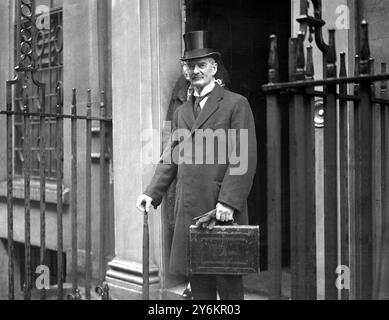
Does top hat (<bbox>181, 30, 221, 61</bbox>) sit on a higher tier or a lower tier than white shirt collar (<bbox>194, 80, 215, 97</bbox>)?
higher

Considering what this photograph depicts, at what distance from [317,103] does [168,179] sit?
1.25 meters

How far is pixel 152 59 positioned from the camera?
18.7 ft

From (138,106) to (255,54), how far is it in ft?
5.61

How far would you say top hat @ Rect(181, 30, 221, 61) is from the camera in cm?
422

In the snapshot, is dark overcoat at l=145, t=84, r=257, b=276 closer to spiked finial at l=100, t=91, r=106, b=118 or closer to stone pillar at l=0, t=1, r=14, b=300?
spiked finial at l=100, t=91, r=106, b=118

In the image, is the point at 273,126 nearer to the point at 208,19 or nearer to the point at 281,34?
the point at 208,19

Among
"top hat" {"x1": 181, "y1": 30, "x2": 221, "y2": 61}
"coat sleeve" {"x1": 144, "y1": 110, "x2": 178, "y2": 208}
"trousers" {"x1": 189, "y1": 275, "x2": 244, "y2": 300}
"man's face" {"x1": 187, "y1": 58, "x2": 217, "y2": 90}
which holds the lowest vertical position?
"trousers" {"x1": 189, "y1": 275, "x2": 244, "y2": 300}

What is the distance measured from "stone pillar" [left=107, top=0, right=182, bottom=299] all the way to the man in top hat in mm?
1324

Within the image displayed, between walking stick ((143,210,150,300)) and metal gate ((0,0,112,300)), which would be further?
metal gate ((0,0,112,300))

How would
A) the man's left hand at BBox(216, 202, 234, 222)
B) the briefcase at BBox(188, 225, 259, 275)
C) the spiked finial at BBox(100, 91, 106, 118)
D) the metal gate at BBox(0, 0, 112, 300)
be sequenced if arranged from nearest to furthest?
1. the briefcase at BBox(188, 225, 259, 275)
2. the man's left hand at BBox(216, 202, 234, 222)
3. the metal gate at BBox(0, 0, 112, 300)
4. the spiked finial at BBox(100, 91, 106, 118)

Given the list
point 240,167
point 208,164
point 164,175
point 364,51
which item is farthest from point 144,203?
point 364,51

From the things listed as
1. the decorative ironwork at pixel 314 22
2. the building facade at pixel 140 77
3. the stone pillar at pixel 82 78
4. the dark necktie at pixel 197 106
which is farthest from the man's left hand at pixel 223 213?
the stone pillar at pixel 82 78

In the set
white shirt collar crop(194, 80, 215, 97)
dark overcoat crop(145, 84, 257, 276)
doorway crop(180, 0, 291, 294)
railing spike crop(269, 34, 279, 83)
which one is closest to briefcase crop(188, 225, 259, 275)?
dark overcoat crop(145, 84, 257, 276)

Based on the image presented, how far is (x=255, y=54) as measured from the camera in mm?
6730
